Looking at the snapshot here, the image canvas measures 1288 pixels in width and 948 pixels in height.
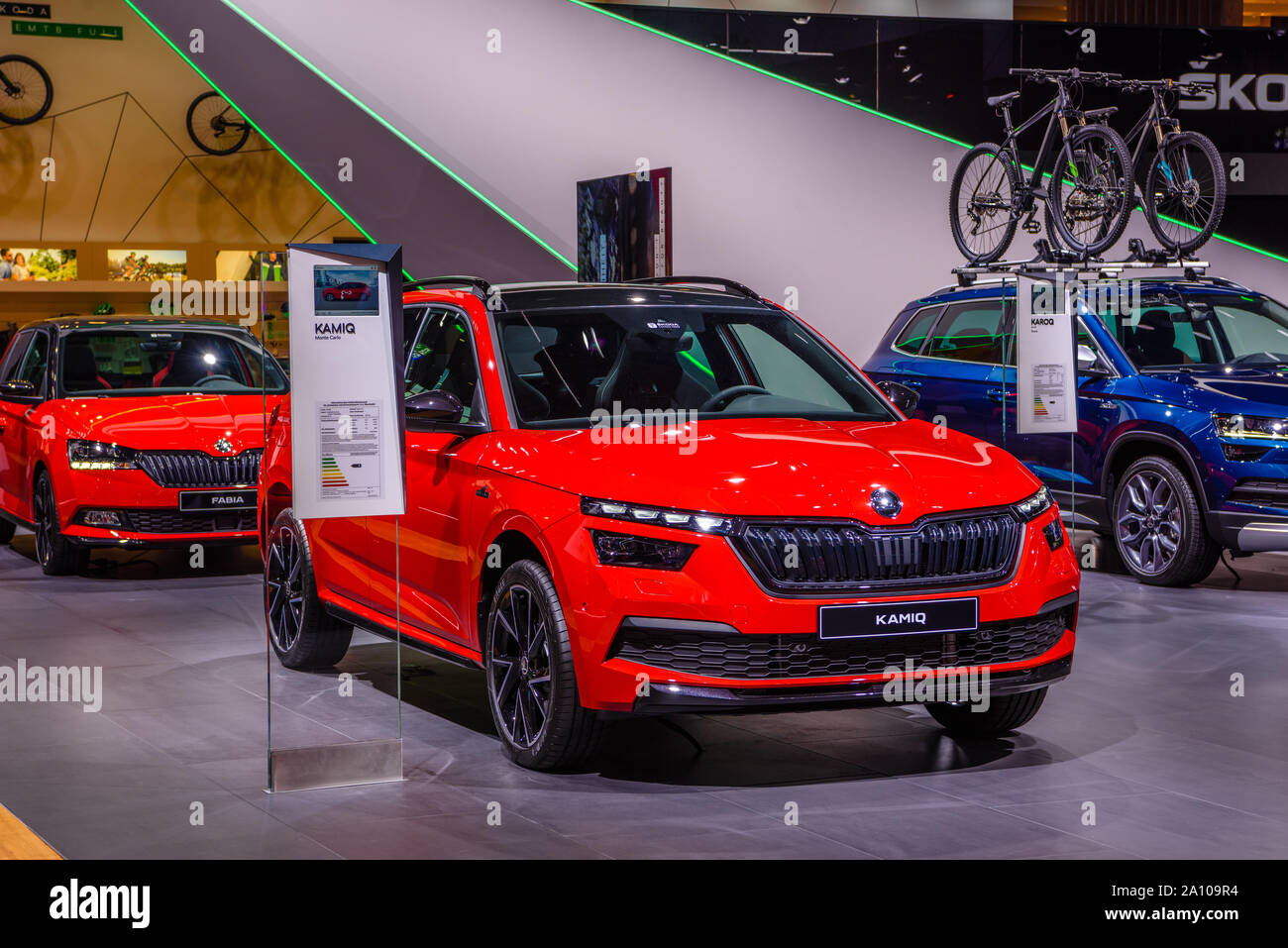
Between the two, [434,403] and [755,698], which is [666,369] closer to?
[434,403]

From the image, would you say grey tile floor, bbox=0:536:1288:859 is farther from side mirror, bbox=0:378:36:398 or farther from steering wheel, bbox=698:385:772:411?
side mirror, bbox=0:378:36:398

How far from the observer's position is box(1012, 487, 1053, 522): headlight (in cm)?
570

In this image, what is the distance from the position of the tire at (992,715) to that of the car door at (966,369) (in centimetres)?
505

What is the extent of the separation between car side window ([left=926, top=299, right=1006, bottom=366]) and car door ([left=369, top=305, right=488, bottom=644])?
17.5 feet

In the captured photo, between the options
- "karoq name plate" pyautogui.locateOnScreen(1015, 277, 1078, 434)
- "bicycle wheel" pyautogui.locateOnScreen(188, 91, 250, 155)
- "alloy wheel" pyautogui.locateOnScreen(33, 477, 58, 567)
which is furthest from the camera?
"bicycle wheel" pyautogui.locateOnScreen(188, 91, 250, 155)

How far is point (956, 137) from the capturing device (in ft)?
50.1

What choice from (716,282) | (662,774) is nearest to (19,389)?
(716,282)

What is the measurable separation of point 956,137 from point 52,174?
40.1 ft

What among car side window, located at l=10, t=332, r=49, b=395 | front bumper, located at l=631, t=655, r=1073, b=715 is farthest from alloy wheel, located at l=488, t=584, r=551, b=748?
car side window, located at l=10, t=332, r=49, b=395

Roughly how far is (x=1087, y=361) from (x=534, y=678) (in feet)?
20.3

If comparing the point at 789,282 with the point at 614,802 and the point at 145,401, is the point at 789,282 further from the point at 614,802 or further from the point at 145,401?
the point at 614,802

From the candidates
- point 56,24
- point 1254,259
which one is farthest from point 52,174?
point 1254,259

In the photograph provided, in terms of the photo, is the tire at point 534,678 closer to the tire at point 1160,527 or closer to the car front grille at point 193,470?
the car front grille at point 193,470

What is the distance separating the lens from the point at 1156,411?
10180mm
